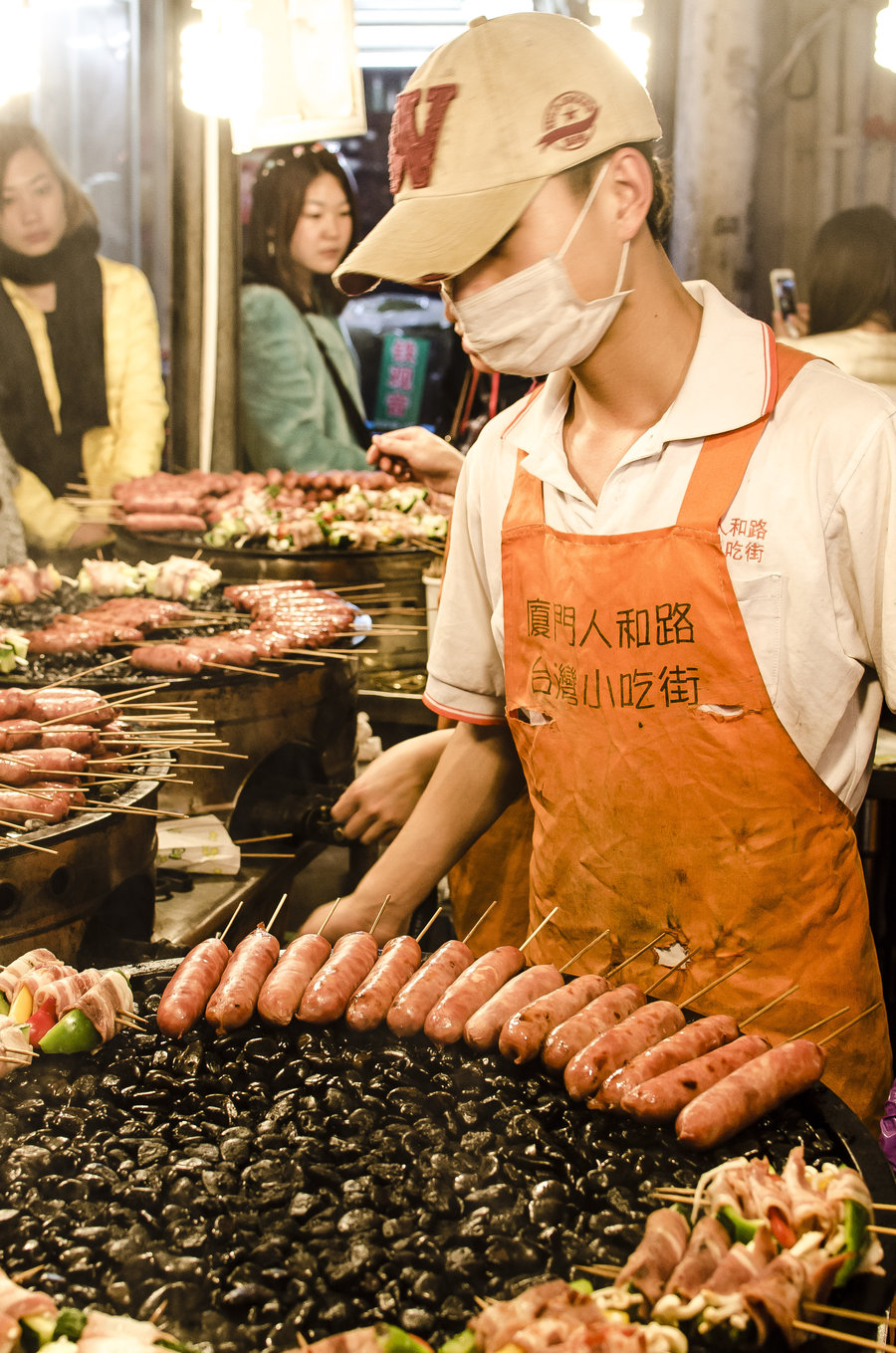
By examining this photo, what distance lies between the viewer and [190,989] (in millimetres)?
2432

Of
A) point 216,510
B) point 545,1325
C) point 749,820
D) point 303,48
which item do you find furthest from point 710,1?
point 545,1325

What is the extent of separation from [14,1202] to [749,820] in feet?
5.75

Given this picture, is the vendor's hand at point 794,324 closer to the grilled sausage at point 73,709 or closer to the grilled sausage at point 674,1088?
the grilled sausage at point 73,709

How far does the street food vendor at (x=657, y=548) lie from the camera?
8.00 feet

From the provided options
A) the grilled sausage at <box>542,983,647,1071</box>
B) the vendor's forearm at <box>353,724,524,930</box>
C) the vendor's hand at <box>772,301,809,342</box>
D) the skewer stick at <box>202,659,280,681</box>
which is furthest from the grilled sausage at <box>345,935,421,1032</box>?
the vendor's hand at <box>772,301,809,342</box>

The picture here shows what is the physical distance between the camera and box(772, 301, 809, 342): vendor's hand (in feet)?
30.3

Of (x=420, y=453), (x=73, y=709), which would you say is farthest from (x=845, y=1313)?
(x=420, y=453)

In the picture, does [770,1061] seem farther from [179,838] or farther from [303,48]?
[303,48]

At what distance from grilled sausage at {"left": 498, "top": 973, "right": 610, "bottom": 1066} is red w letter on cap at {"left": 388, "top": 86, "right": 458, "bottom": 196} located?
6.07ft

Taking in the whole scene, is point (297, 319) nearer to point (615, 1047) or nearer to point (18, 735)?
point (18, 735)

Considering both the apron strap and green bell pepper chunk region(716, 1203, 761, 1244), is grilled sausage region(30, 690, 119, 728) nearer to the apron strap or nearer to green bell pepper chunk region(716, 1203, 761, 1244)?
the apron strap

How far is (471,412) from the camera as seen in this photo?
10.5 meters

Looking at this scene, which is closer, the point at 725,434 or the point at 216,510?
Answer: the point at 725,434

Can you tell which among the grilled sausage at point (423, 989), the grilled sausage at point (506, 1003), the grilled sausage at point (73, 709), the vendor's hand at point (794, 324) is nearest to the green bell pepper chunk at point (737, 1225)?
the grilled sausage at point (506, 1003)
